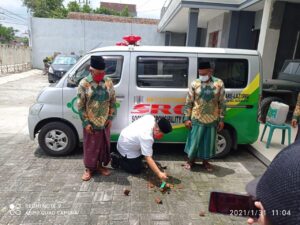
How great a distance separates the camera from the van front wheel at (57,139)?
426 cm

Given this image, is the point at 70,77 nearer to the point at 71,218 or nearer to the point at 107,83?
the point at 107,83

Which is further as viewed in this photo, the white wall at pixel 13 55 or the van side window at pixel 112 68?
the white wall at pixel 13 55

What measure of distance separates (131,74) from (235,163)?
7.66 ft

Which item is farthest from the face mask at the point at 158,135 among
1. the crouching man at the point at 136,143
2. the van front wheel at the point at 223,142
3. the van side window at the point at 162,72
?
the van front wheel at the point at 223,142

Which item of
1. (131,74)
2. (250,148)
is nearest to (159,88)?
(131,74)

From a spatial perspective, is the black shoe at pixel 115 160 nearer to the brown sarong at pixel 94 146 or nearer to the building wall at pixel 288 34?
the brown sarong at pixel 94 146

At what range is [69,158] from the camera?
4.36m

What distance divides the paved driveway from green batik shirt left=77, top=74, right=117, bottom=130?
86 cm

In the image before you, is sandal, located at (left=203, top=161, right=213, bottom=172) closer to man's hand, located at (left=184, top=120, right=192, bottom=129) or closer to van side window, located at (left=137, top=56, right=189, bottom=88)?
man's hand, located at (left=184, top=120, right=192, bottom=129)

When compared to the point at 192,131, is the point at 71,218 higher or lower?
lower

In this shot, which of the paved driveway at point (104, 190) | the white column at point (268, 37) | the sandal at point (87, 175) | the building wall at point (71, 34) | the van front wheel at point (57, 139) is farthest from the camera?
the building wall at point (71, 34)

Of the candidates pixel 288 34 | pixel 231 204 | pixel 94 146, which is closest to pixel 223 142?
pixel 94 146

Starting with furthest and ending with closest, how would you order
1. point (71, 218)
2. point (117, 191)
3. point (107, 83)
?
point (107, 83), point (117, 191), point (71, 218)

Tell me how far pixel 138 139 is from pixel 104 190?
0.82 metres
